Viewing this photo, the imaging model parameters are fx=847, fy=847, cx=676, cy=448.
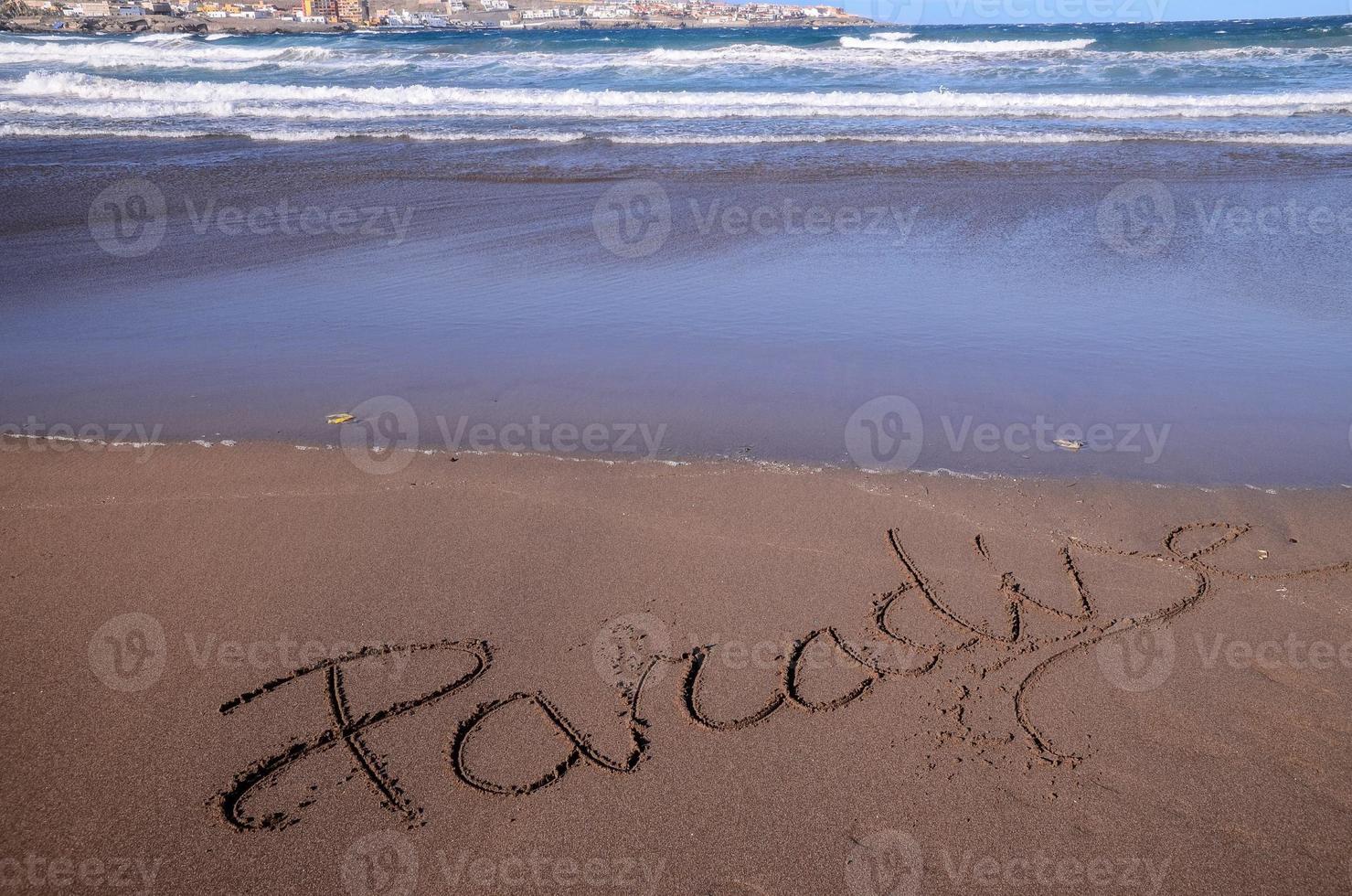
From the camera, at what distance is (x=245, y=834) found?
247cm

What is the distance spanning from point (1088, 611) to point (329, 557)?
3162 mm

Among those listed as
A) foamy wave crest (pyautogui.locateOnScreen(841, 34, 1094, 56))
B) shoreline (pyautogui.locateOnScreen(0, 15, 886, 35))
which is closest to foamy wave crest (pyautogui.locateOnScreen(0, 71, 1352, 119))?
foamy wave crest (pyautogui.locateOnScreen(841, 34, 1094, 56))

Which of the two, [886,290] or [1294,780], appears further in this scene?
[886,290]

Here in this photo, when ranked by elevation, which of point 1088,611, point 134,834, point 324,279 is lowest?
point 134,834

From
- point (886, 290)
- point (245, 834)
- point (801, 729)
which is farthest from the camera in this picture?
point (886, 290)

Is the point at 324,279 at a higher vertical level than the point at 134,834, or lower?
higher

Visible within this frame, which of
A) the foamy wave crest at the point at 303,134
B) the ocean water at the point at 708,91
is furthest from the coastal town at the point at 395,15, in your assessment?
the foamy wave crest at the point at 303,134

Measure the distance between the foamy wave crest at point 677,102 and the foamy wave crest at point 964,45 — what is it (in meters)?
12.6

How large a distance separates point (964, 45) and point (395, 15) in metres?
42.6

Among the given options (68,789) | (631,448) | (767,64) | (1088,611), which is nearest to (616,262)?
(631,448)

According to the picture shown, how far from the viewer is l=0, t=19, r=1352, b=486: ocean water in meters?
4.90

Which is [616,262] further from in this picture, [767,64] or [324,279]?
[767,64]

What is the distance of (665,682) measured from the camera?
3.03m

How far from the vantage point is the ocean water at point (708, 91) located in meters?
15.5
